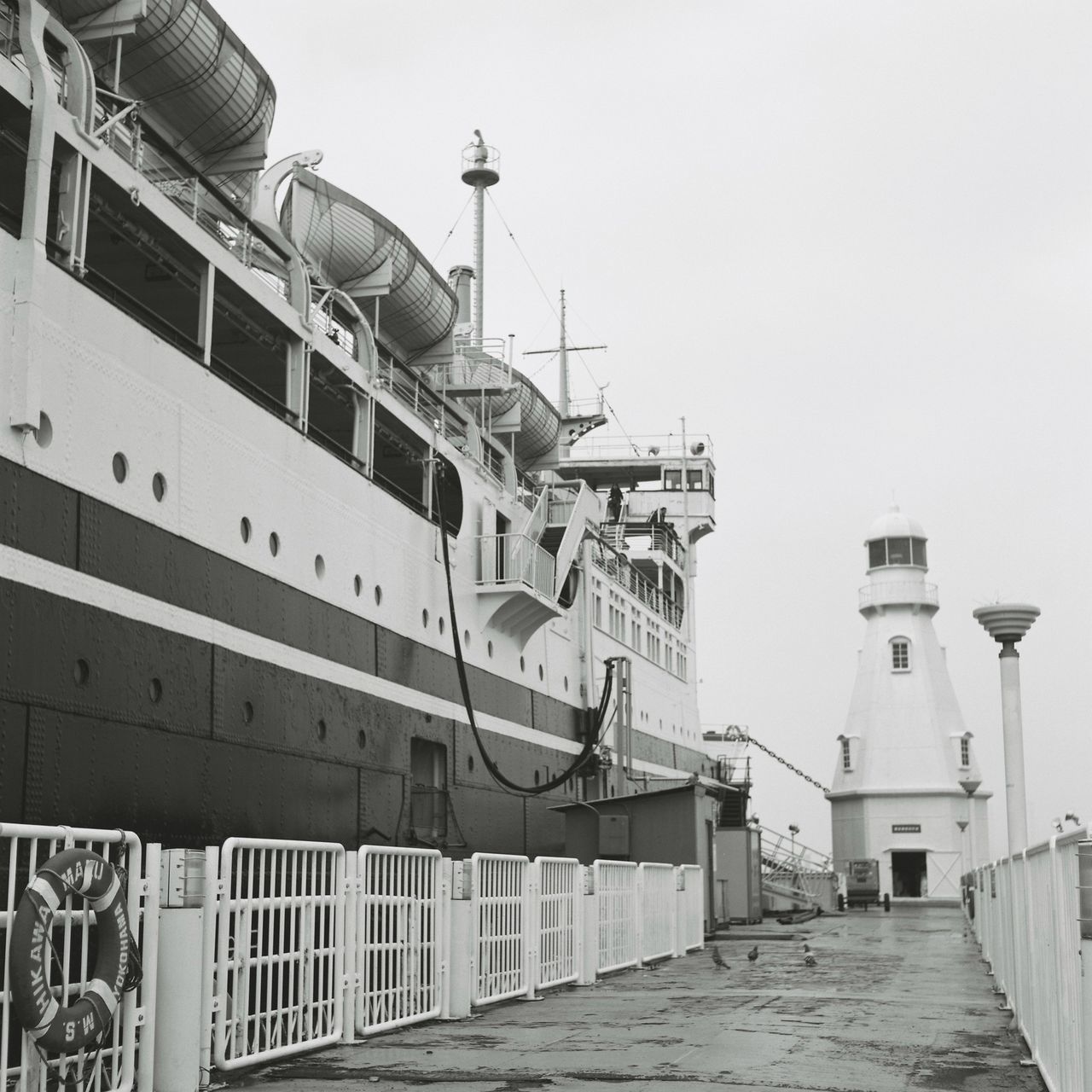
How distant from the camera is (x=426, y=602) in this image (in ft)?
60.2

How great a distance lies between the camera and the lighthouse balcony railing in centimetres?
4784

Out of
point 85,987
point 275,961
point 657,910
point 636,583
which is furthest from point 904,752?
point 85,987

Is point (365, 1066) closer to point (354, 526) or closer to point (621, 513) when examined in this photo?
point (354, 526)

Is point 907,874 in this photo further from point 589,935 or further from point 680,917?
point 589,935

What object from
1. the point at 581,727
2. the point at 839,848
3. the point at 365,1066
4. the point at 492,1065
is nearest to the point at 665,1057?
the point at 492,1065

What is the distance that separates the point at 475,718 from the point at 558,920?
6.92 metres

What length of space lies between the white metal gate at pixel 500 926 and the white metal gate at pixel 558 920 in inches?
9.3

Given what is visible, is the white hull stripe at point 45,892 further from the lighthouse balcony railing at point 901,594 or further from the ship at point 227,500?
the lighthouse balcony railing at point 901,594

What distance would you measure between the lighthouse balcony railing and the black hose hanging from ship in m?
23.2

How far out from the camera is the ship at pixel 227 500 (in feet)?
34.3

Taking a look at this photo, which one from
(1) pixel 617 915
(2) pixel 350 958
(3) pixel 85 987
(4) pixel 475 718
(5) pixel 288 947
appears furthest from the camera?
(4) pixel 475 718

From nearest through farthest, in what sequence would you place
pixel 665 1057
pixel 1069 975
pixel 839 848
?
1. pixel 1069 975
2. pixel 665 1057
3. pixel 839 848

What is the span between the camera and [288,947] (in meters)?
9.06

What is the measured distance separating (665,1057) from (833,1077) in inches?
45.6
